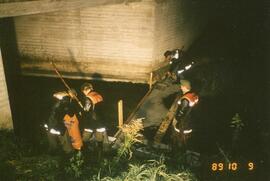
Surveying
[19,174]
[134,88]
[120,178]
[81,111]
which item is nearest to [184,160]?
[120,178]

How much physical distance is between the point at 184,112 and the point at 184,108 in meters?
0.10

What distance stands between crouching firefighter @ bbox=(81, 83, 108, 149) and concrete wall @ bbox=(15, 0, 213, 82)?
192 inches

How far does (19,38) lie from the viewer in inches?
505

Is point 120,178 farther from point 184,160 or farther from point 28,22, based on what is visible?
point 28,22

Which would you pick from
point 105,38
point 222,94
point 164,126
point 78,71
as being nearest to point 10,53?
point 78,71

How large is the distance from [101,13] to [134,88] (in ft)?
9.68

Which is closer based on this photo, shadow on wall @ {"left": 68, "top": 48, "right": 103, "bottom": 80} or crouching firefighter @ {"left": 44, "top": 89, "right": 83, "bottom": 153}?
crouching firefighter @ {"left": 44, "top": 89, "right": 83, "bottom": 153}

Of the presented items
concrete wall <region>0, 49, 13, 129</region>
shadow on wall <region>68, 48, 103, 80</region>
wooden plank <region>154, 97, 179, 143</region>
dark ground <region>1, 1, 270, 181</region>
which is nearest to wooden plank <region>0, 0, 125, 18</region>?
concrete wall <region>0, 49, 13, 129</region>

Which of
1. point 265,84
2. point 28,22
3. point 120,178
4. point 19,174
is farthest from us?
point 28,22

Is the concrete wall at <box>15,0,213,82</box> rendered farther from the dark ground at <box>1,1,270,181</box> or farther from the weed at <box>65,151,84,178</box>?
the weed at <box>65,151,84,178</box>

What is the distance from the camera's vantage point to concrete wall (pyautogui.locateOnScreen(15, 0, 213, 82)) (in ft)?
37.5

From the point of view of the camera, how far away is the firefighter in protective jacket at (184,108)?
6.89 m

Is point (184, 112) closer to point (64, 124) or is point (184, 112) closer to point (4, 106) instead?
→ point (64, 124)
